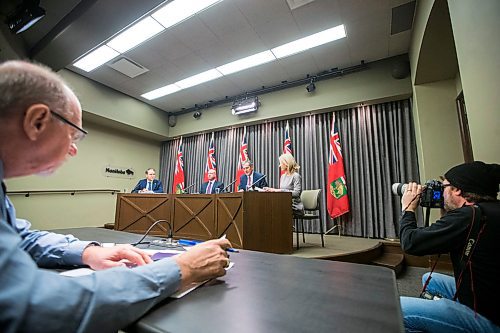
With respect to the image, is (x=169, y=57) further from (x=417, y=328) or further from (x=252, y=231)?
(x=417, y=328)

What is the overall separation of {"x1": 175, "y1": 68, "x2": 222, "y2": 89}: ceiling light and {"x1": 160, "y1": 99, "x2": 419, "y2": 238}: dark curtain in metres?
1.51

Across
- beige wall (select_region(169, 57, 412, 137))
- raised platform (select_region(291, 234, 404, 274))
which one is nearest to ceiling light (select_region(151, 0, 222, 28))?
beige wall (select_region(169, 57, 412, 137))

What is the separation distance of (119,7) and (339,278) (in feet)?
11.6

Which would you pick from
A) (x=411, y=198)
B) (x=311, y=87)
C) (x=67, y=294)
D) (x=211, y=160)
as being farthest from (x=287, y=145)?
(x=67, y=294)

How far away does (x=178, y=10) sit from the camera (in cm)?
317

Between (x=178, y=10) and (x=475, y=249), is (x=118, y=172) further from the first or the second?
(x=475, y=249)

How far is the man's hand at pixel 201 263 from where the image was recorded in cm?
56

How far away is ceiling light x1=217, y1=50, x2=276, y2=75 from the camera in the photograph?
4142 mm

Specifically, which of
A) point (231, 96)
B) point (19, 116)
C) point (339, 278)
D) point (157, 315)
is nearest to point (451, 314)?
point (339, 278)

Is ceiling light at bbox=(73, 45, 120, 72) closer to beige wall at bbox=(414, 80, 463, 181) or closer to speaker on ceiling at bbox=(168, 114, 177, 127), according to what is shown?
speaker on ceiling at bbox=(168, 114, 177, 127)

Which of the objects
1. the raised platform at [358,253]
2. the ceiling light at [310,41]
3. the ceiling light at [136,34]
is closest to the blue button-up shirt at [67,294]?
the raised platform at [358,253]

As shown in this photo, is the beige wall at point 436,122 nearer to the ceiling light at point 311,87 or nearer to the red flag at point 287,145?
the ceiling light at point 311,87

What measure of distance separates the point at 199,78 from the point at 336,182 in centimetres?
347

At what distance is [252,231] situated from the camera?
265cm
